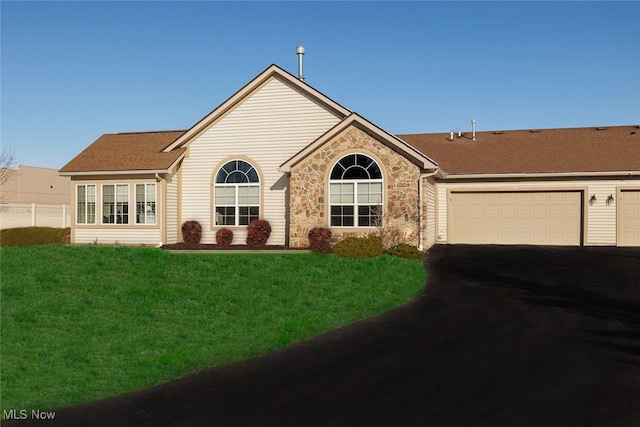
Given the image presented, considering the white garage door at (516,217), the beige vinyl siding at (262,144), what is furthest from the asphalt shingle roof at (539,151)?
the beige vinyl siding at (262,144)

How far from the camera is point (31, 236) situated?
2966 centimetres

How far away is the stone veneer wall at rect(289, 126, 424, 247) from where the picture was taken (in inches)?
811

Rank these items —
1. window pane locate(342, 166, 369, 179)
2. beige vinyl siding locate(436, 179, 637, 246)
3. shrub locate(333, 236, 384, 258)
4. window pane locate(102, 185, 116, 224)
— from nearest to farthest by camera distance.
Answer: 1. shrub locate(333, 236, 384, 258)
2. window pane locate(342, 166, 369, 179)
3. beige vinyl siding locate(436, 179, 637, 246)
4. window pane locate(102, 185, 116, 224)

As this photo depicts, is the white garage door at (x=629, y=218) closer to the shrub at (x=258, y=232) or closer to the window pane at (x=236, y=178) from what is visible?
the shrub at (x=258, y=232)

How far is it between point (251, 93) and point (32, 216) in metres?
19.5

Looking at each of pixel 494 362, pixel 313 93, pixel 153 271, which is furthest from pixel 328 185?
pixel 494 362

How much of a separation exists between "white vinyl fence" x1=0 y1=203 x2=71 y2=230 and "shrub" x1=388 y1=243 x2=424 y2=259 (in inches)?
961

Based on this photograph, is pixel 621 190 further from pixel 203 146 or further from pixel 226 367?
pixel 226 367

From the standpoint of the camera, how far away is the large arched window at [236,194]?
2375 centimetres

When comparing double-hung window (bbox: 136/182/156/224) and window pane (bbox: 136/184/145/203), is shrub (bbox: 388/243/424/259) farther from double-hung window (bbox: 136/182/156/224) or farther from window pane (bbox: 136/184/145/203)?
window pane (bbox: 136/184/145/203)

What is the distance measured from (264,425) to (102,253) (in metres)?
14.4

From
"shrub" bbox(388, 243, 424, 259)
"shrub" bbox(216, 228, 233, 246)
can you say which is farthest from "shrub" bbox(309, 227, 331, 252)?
"shrub" bbox(216, 228, 233, 246)

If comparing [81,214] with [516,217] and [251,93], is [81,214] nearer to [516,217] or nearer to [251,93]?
[251,93]

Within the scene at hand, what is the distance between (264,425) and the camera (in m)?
6.25
